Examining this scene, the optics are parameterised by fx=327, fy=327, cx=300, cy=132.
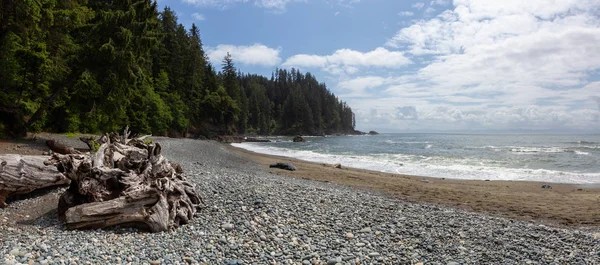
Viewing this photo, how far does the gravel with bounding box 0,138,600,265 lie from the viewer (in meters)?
5.04

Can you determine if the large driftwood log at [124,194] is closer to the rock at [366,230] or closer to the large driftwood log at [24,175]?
the large driftwood log at [24,175]

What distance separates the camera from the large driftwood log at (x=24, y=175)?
6.96 m

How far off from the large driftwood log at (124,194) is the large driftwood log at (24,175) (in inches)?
14.7

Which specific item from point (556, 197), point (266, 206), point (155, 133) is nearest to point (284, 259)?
point (266, 206)

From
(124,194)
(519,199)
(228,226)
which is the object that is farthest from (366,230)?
(519,199)

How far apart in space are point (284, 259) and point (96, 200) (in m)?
3.91

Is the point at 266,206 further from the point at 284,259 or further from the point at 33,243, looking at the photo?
the point at 33,243

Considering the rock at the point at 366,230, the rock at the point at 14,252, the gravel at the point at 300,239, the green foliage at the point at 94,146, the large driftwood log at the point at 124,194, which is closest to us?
the rock at the point at 14,252

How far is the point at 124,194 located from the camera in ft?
20.4

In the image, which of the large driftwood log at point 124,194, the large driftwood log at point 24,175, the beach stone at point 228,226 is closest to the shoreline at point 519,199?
the beach stone at point 228,226

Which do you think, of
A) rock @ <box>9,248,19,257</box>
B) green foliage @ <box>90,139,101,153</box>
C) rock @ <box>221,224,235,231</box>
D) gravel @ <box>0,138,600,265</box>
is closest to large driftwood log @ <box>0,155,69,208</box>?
gravel @ <box>0,138,600,265</box>

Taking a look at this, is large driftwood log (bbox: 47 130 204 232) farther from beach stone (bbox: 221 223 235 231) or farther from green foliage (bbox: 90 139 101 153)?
green foliage (bbox: 90 139 101 153)

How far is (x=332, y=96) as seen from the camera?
483 feet

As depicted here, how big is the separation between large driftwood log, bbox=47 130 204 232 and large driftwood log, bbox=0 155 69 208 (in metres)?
0.37
